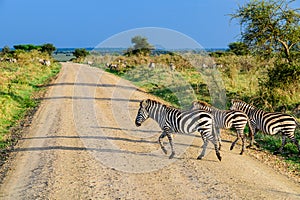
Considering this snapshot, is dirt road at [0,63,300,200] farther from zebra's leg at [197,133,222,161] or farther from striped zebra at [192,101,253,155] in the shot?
striped zebra at [192,101,253,155]

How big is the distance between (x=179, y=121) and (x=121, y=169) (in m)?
2.01

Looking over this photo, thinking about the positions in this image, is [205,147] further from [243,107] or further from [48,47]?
[48,47]

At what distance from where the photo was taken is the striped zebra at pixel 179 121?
8945 millimetres

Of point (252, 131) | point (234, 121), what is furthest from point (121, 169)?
point (252, 131)

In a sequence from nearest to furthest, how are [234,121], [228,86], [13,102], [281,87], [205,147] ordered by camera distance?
[205,147] < [234,121] < [281,87] < [13,102] < [228,86]

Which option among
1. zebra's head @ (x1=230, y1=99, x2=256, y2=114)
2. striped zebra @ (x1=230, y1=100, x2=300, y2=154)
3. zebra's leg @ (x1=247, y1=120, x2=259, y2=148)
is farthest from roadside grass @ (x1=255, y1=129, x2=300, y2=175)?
zebra's head @ (x1=230, y1=99, x2=256, y2=114)

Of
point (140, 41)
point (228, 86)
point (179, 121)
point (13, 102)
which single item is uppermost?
point (140, 41)

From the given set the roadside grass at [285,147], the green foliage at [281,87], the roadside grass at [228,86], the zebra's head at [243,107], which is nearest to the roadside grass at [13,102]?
the roadside grass at [228,86]

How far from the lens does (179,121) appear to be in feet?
30.6

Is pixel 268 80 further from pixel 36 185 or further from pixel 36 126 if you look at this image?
pixel 36 185

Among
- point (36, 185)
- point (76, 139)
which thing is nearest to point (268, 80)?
point (76, 139)

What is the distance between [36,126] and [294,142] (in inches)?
334

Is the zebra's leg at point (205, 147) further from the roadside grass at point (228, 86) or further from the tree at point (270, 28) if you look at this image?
the tree at point (270, 28)

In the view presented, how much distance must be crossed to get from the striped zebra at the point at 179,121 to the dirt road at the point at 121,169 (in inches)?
20.4
